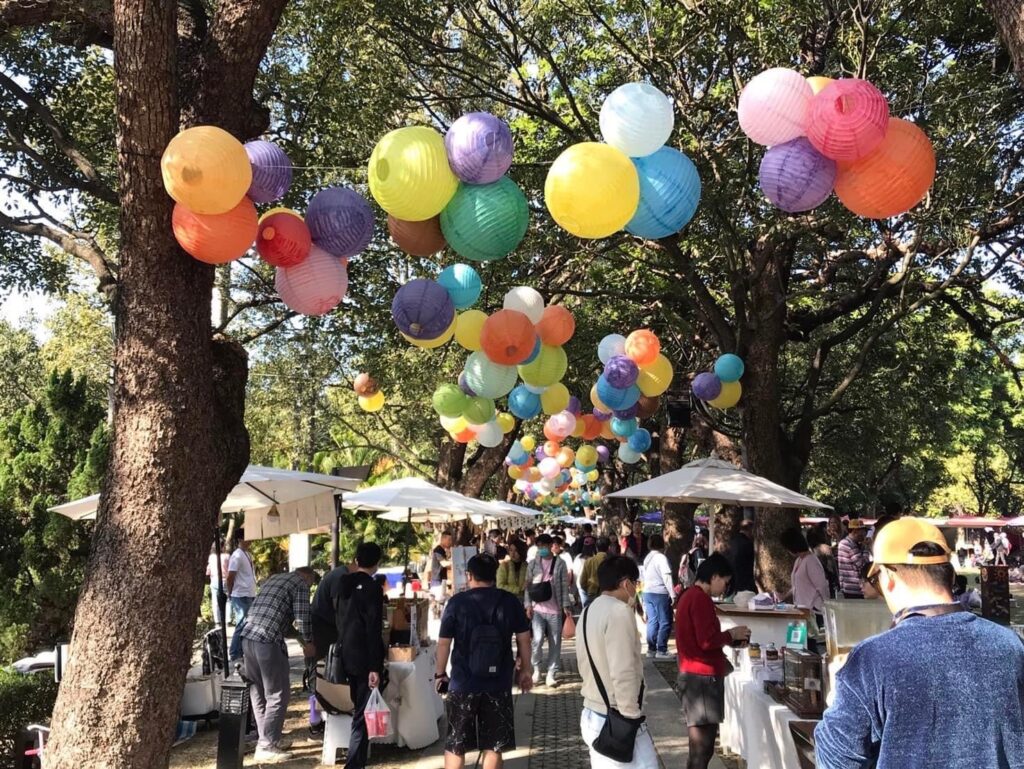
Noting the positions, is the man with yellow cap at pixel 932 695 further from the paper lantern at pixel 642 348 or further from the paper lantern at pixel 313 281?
the paper lantern at pixel 642 348

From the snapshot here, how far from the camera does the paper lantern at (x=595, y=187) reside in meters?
5.21

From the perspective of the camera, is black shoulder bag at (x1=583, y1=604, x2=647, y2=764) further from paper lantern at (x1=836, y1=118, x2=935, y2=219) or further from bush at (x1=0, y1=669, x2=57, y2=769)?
bush at (x1=0, y1=669, x2=57, y2=769)

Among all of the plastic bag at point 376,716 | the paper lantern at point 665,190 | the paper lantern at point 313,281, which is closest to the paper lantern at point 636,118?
the paper lantern at point 665,190

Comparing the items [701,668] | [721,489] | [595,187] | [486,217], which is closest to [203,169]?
[486,217]

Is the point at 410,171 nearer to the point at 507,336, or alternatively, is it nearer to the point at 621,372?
the point at 507,336

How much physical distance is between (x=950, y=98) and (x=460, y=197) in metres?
5.74

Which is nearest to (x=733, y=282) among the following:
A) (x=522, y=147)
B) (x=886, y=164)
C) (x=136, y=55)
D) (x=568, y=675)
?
(x=522, y=147)

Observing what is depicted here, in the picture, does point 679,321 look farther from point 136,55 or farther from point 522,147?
point 136,55

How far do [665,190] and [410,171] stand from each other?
5.09 ft

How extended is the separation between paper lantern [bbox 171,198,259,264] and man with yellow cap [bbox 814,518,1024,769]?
148 inches

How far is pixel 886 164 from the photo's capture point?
520 cm

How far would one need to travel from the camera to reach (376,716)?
261 inches

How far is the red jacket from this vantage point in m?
5.92

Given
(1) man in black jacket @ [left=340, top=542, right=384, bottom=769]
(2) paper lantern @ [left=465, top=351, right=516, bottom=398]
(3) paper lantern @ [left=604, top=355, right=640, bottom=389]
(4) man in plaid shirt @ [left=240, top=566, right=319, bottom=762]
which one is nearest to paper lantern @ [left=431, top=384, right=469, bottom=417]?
(2) paper lantern @ [left=465, top=351, right=516, bottom=398]
